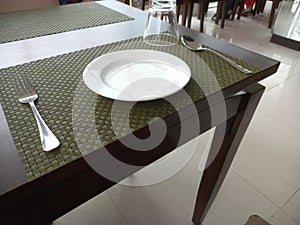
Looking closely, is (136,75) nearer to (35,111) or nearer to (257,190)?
(35,111)

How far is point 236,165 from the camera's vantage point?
55.8 inches

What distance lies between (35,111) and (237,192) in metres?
1.13

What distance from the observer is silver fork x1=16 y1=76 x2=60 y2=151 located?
44 cm

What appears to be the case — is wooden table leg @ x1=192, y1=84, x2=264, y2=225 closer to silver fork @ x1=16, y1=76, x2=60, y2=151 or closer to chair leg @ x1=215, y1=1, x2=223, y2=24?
silver fork @ x1=16, y1=76, x2=60, y2=151

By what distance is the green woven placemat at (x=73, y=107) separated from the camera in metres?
0.43

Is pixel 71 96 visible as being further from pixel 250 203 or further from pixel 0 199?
pixel 250 203

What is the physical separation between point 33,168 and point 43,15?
0.96 metres

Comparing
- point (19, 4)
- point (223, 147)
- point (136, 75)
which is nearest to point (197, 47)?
point (136, 75)

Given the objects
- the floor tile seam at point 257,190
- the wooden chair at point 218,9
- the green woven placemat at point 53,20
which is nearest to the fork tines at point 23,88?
the green woven placemat at point 53,20

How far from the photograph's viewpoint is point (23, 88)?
58cm

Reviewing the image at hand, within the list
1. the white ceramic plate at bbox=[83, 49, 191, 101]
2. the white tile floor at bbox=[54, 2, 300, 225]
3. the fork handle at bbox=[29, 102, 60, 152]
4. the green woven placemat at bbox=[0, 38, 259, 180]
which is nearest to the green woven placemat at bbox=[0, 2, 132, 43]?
the green woven placemat at bbox=[0, 38, 259, 180]

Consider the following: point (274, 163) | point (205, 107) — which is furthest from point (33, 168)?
point (274, 163)

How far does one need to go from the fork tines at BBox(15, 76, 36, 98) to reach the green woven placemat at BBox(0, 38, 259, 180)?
2 centimetres

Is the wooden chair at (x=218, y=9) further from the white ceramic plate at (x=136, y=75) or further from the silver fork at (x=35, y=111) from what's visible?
the silver fork at (x=35, y=111)
